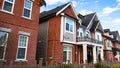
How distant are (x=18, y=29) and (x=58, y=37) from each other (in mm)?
6622

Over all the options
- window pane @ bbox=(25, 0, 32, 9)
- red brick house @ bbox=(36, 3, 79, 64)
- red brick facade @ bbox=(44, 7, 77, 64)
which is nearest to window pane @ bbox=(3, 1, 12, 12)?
window pane @ bbox=(25, 0, 32, 9)

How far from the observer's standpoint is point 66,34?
19953 mm

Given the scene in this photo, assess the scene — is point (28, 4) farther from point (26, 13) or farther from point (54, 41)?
point (54, 41)

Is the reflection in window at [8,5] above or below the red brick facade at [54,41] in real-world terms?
above

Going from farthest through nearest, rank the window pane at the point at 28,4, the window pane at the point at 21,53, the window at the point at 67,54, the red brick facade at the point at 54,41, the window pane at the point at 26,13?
the window at the point at 67,54, the red brick facade at the point at 54,41, the window pane at the point at 28,4, the window pane at the point at 26,13, the window pane at the point at 21,53

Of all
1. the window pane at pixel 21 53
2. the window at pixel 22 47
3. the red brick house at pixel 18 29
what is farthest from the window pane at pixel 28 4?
the window pane at pixel 21 53

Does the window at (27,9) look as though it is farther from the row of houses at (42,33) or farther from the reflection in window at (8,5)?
Answer: the reflection in window at (8,5)

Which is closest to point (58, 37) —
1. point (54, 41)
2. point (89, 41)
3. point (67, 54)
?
point (54, 41)

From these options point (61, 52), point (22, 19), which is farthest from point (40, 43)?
point (22, 19)

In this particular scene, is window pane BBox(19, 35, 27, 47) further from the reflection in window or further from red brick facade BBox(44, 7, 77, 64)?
red brick facade BBox(44, 7, 77, 64)

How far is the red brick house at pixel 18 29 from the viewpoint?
497 inches

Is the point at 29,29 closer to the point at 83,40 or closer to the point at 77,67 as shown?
the point at 77,67

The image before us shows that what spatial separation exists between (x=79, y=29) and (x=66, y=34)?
487 cm

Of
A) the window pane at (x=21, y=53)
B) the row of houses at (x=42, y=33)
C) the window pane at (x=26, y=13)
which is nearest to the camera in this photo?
the row of houses at (x=42, y=33)
